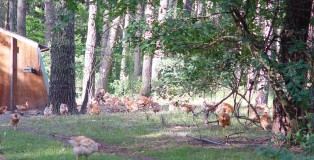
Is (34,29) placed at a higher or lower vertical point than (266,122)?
higher

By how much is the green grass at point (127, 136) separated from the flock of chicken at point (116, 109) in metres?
0.34

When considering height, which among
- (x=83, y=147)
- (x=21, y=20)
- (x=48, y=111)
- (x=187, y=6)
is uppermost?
(x=21, y=20)

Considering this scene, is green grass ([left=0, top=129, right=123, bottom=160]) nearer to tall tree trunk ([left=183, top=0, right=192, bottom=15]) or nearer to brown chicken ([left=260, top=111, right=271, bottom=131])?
tall tree trunk ([left=183, top=0, right=192, bottom=15])

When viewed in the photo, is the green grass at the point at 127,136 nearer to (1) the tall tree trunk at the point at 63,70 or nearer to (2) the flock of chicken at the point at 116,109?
(2) the flock of chicken at the point at 116,109

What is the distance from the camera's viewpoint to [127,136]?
13852mm

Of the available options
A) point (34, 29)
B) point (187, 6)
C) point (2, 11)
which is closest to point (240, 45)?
point (187, 6)

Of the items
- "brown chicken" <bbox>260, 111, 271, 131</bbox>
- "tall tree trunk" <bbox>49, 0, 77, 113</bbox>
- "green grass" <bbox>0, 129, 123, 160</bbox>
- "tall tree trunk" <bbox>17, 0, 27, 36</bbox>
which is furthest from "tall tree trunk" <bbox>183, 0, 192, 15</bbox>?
"tall tree trunk" <bbox>17, 0, 27, 36</bbox>

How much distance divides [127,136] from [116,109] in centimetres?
1034

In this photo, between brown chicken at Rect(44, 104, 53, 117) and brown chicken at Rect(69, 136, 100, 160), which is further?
brown chicken at Rect(44, 104, 53, 117)

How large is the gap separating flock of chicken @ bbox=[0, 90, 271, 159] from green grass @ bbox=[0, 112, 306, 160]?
34cm

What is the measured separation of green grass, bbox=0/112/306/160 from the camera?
10859mm

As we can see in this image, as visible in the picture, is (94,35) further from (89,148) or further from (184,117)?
(89,148)

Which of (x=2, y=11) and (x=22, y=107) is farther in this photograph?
(x=2, y=11)

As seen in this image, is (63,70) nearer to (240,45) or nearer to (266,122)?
(266,122)
